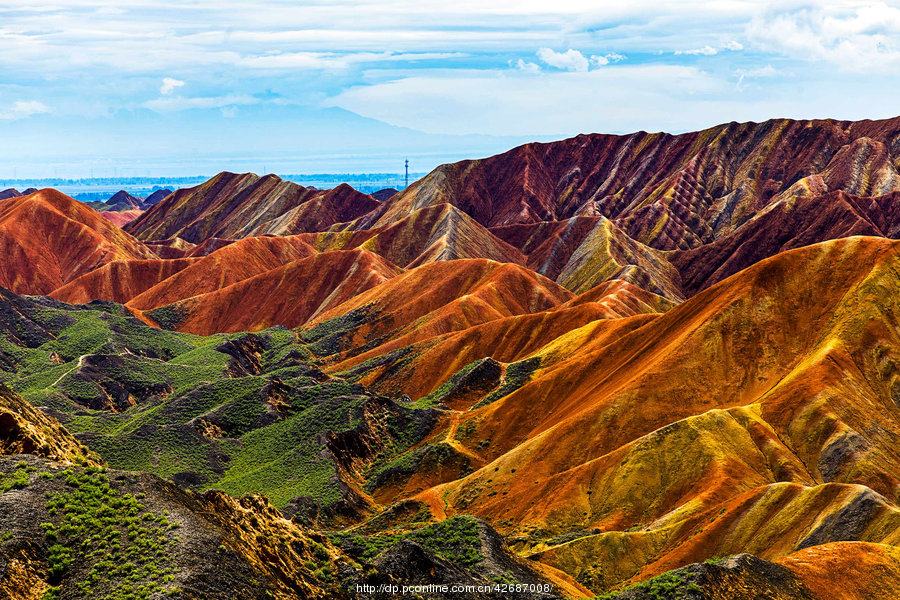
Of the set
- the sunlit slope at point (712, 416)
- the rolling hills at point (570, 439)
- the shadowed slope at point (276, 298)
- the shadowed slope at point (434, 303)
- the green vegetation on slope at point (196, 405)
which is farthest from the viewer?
the shadowed slope at point (276, 298)

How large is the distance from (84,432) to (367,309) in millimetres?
77786

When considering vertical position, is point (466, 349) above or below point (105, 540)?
below

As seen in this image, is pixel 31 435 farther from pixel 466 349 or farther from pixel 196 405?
pixel 466 349

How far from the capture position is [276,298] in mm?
192125

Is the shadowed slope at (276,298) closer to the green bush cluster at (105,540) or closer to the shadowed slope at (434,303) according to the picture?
the shadowed slope at (434,303)

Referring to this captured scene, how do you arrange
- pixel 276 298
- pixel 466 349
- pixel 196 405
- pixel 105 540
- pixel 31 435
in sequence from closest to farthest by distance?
pixel 105 540, pixel 31 435, pixel 196 405, pixel 466 349, pixel 276 298

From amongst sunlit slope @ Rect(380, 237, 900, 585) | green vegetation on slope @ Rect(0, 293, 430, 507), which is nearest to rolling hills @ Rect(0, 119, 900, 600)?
sunlit slope @ Rect(380, 237, 900, 585)

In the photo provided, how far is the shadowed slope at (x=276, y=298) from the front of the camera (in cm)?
18550

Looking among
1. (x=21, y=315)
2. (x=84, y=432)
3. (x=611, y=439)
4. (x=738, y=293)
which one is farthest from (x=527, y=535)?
(x=21, y=315)

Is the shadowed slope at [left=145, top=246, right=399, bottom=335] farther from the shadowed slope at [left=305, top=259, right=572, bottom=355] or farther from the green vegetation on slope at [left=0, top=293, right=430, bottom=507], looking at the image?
the green vegetation on slope at [left=0, top=293, right=430, bottom=507]

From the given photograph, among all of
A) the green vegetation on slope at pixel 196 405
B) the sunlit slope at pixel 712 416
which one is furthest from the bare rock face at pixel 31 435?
the sunlit slope at pixel 712 416

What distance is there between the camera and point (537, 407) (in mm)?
94188

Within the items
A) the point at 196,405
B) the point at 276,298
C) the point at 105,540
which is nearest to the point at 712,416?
the point at 105,540

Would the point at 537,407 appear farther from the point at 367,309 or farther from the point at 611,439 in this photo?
the point at 367,309
